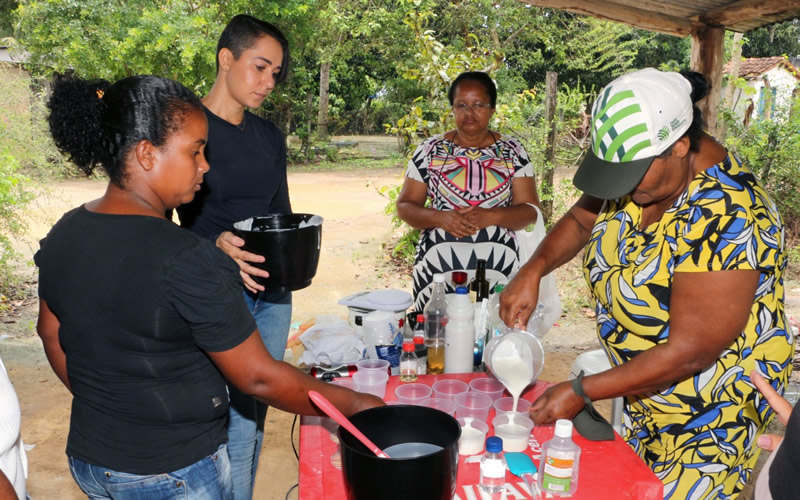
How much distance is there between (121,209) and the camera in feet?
4.24

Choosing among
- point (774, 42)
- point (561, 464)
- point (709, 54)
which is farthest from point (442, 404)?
point (774, 42)

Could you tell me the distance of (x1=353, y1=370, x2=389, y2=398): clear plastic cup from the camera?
1884 millimetres

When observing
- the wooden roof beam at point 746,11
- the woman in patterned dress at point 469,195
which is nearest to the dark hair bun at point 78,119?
the woman in patterned dress at point 469,195

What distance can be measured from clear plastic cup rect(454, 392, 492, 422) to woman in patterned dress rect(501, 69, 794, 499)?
6.5 inches

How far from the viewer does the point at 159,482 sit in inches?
53.1

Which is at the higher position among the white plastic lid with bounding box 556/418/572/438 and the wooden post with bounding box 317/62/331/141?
the wooden post with bounding box 317/62/331/141

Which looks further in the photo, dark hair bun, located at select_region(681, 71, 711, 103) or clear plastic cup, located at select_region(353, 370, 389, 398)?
clear plastic cup, located at select_region(353, 370, 389, 398)

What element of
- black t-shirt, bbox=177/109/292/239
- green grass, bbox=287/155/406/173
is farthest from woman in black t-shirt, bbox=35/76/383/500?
green grass, bbox=287/155/406/173

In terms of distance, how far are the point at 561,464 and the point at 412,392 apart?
1.83ft

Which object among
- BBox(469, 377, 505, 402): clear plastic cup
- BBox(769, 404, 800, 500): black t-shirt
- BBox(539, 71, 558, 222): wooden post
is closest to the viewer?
BBox(769, 404, 800, 500): black t-shirt

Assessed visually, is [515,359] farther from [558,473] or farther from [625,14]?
[625,14]

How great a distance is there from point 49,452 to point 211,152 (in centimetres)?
231

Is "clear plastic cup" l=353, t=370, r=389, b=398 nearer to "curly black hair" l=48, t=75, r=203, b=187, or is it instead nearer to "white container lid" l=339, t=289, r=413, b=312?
"white container lid" l=339, t=289, r=413, b=312

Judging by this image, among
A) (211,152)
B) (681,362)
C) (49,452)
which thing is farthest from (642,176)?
(49,452)
